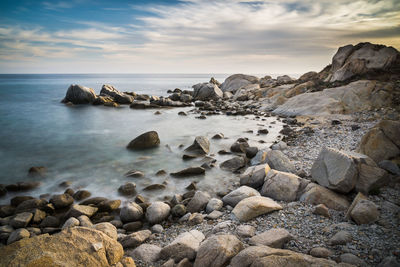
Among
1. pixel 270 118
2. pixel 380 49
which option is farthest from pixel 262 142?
pixel 380 49

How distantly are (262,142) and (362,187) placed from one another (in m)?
8.89

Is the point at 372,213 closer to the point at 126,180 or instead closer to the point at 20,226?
the point at 126,180

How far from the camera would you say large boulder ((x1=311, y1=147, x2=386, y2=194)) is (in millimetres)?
6328

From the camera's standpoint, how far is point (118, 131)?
64.1 feet

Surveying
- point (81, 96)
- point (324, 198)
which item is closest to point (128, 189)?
point (324, 198)

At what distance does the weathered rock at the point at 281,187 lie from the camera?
695 cm

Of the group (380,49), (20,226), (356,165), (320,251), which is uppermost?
(380,49)

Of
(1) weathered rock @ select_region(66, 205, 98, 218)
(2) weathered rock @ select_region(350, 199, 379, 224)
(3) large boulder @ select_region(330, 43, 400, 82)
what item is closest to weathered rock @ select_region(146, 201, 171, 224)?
(1) weathered rock @ select_region(66, 205, 98, 218)

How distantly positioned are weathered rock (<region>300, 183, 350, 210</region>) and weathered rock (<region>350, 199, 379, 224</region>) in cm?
74

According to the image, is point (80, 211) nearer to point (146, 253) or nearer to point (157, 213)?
point (157, 213)

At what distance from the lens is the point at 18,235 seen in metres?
6.00

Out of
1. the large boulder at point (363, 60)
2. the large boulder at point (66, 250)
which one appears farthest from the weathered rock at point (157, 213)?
the large boulder at point (363, 60)

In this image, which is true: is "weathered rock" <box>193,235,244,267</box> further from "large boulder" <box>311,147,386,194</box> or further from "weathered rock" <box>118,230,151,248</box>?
"large boulder" <box>311,147,386,194</box>

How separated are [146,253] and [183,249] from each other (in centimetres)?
95
